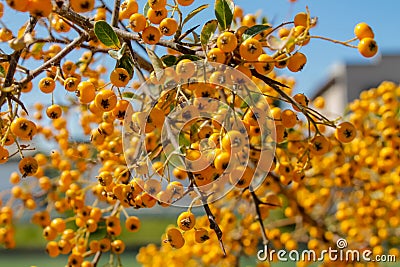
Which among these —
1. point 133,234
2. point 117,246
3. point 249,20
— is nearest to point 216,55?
point 249,20

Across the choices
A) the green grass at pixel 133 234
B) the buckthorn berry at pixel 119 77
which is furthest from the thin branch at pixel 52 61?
the green grass at pixel 133 234

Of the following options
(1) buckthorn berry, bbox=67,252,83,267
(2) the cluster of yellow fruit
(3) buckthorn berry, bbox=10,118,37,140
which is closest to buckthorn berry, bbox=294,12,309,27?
(2) the cluster of yellow fruit

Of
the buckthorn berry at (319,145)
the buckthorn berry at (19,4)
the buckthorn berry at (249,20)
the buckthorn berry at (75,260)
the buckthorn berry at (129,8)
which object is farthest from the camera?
the buckthorn berry at (249,20)

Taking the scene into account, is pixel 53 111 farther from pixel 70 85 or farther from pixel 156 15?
pixel 156 15

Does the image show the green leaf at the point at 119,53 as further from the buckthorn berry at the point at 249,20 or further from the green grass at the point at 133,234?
the green grass at the point at 133,234

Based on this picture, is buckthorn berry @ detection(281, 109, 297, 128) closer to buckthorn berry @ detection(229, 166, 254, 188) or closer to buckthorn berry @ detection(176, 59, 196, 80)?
buckthorn berry @ detection(229, 166, 254, 188)

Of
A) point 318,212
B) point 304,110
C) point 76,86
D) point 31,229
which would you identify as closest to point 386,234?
point 318,212

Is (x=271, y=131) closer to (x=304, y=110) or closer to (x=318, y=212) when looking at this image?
(x=304, y=110)
